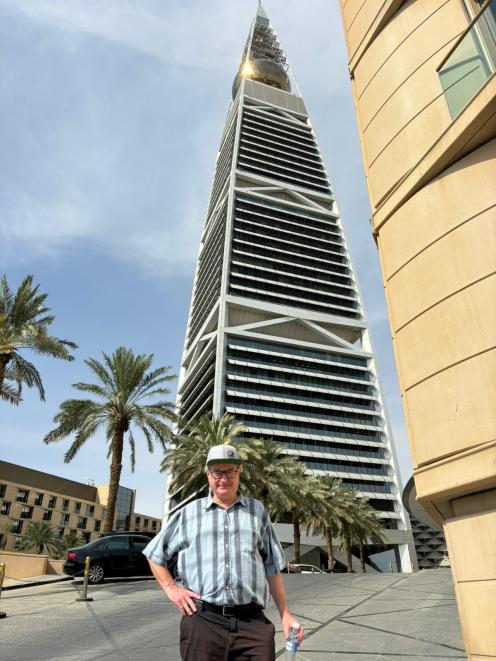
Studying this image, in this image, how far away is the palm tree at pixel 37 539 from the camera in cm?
5553

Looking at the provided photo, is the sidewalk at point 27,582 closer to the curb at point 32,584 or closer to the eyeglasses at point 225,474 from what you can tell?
the curb at point 32,584

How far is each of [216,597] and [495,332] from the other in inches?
126

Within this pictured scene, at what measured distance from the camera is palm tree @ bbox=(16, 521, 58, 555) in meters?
55.5

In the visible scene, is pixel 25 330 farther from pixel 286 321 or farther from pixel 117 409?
pixel 286 321

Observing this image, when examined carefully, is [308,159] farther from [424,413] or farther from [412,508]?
[424,413]

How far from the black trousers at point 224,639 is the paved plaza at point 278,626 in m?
3.10

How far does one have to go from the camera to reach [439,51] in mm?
5852

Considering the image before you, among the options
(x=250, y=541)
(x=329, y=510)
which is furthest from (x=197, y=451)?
(x=250, y=541)

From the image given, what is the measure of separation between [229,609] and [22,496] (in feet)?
219

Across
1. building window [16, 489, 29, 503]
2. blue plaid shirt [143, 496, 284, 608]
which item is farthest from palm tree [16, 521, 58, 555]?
blue plaid shirt [143, 496, 284, 608]

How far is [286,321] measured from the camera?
3275 inches

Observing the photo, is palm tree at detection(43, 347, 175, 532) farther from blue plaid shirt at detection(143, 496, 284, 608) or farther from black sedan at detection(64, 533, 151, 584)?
blue plaid shirt at detection(143, 496, 284, 608)

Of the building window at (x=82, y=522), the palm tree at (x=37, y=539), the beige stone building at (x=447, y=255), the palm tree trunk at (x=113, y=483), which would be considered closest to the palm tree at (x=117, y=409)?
the palm tree trunk at (x=113, y=483)

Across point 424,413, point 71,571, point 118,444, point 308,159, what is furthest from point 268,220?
point 424,413
